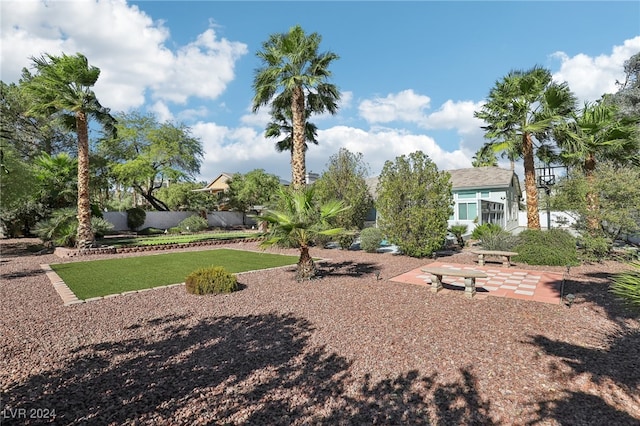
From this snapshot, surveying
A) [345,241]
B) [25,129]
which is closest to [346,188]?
[345,241]

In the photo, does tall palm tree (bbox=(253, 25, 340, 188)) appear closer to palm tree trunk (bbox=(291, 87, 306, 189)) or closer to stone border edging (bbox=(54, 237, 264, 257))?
palm tree trunk (bbox=(291, 87, 306, 189))

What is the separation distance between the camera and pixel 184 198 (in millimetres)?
33812

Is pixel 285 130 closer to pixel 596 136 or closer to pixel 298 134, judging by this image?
pixel 298 134

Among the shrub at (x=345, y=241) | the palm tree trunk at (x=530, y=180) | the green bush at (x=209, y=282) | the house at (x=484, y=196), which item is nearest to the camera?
the green bush at (x=209, y=282)

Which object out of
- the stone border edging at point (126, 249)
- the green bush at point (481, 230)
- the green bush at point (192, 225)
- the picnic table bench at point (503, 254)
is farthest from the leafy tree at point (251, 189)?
the picnic table bench at point (503, 254)

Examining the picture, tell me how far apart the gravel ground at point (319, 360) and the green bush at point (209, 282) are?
34 cm

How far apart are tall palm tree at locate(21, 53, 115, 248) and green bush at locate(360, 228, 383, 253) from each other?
45.2 ft

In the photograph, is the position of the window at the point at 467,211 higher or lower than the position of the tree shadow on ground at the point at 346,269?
higher

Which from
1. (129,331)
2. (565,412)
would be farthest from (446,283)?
(129,331)

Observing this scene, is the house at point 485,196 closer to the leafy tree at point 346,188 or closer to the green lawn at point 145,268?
the leafy tree at point 346,188

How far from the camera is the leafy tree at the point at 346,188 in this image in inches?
702

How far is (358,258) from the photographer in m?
14.4

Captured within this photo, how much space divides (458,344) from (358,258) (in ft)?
30.6

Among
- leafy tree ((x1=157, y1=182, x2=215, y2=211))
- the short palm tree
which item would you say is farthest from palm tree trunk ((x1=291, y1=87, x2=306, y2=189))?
leafy tree ((x1=157, y1=182, x2=215, y2=211))
